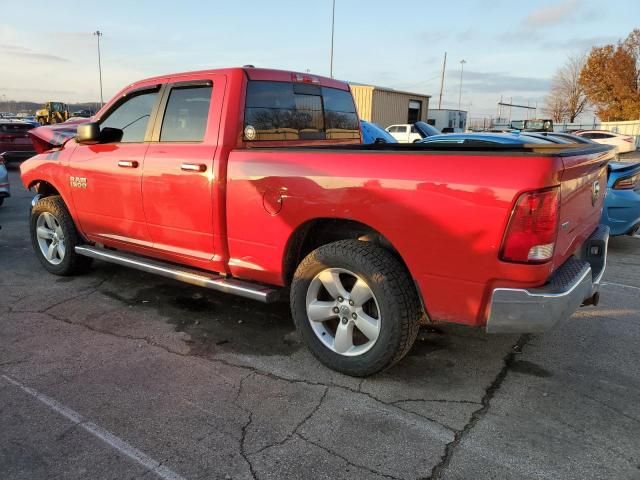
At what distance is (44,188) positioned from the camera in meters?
5.52

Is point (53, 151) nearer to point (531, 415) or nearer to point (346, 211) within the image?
point (346, 211)

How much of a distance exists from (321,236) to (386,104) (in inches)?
1259

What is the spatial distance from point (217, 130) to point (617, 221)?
5525 millimetres

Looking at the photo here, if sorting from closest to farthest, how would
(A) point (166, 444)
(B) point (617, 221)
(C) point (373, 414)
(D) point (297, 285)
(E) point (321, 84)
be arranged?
(A) point (166, 444)
(C) point (373, 414)
(D) point (297, 285)
(E) point (321, 84)
(B) point (617, 221)

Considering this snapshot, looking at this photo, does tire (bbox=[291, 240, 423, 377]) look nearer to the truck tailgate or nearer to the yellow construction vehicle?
the truck tailgate

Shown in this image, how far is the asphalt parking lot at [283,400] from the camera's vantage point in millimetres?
2488

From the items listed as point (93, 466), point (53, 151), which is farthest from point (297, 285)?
point (53, 151)

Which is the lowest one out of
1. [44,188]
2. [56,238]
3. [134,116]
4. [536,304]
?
[56,238]

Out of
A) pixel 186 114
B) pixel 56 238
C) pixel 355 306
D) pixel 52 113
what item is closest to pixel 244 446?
pixel 355 306

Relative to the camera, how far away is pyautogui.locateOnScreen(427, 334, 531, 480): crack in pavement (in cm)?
246

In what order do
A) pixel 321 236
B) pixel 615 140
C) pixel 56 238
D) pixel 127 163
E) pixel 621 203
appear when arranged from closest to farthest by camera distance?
pixel 321 236, pixel 127 163, pixel 56 238, pixel 621 203, pixel 615 140

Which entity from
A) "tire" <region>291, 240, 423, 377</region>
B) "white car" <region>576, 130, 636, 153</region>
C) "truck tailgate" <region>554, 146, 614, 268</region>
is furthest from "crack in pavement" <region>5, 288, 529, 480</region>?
"white car" <region>576, 130, 636, 153</region>

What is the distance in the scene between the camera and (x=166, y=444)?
2615 mm

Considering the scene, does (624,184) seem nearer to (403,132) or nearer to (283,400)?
(283,400)
